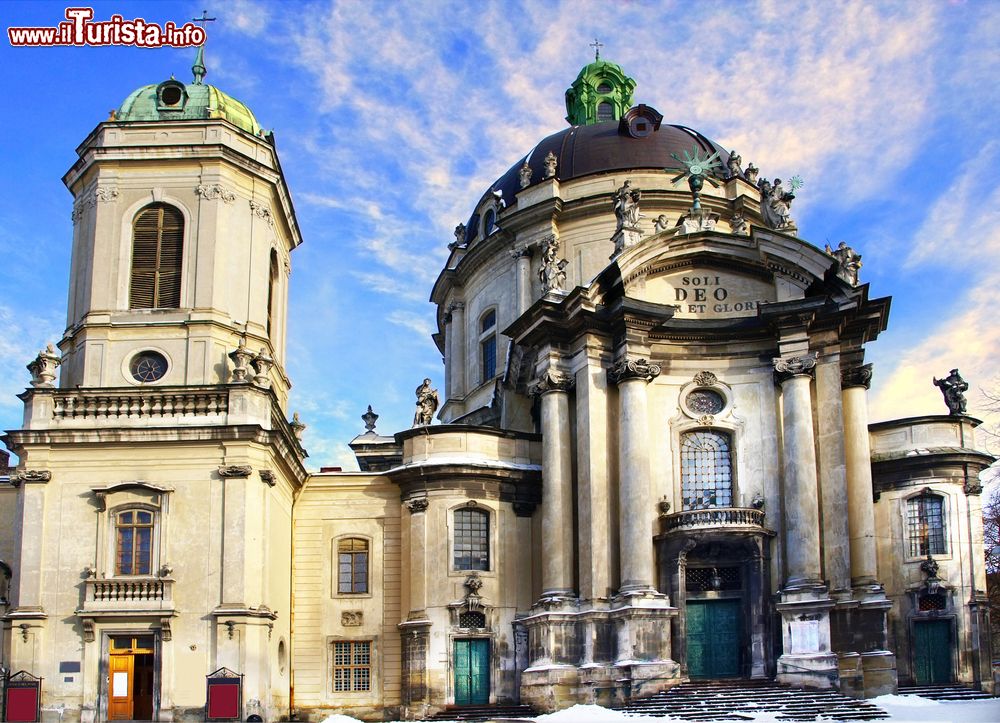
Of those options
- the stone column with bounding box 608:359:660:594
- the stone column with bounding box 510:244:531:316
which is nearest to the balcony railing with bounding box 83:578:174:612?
the stone column with bounding box 608:359:660:594

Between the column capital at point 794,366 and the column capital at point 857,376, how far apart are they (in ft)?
4.40

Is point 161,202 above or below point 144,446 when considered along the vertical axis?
above

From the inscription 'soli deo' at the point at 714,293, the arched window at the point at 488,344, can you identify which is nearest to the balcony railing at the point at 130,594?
the inscription 'soli deo' at the point at 714,293

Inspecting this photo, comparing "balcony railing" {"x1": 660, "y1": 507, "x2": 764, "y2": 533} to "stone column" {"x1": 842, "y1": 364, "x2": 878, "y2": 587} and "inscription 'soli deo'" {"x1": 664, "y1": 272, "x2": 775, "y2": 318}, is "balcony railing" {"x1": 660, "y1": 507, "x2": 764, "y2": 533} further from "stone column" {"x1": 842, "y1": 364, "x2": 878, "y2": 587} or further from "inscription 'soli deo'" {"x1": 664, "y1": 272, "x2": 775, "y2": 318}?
"inscription 'soli deo'" {"x1": 664, "y1": 272, "x2": 775, "y2": 318}

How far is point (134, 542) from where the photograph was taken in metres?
29.8

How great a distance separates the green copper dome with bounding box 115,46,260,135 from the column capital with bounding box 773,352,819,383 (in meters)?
16.6

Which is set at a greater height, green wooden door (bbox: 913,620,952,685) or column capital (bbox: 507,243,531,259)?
column capital (bbox: 507,243,531,259)

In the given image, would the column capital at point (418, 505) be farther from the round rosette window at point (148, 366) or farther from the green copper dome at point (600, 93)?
the green copper dome at point (600, 93)

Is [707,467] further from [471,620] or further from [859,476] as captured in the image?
[471,620]

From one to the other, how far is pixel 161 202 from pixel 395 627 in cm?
1366

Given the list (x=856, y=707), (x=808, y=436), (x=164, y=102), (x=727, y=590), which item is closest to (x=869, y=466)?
(x=808, y=436)

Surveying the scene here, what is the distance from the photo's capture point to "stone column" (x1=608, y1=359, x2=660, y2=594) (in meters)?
31.3

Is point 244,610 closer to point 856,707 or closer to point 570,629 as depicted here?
point 570,629

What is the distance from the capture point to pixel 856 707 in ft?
90.4
